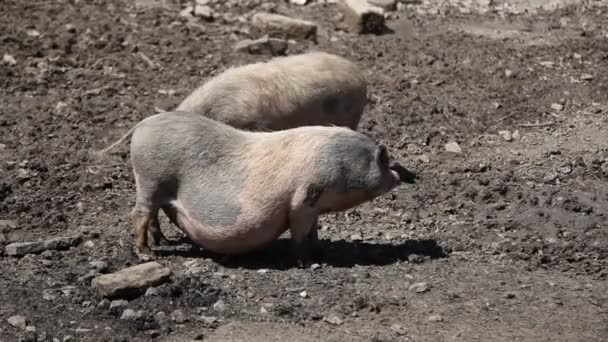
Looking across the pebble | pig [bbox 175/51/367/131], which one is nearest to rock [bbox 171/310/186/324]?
pig [bbox 175/51/367/131]

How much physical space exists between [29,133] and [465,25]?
15.7 ft

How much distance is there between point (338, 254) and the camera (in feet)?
23.7

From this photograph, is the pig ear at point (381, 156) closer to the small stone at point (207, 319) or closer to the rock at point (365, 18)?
the small stone at point (207, 319)

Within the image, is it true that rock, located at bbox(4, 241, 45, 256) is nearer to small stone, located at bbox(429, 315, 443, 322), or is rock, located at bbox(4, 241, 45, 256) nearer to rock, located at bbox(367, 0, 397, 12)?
small stone, located at bbox(429, 315, 443, 322)

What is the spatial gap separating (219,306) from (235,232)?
0.68 meters

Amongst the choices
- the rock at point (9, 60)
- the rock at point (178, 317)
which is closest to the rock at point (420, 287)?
the rock at point (178, 317)

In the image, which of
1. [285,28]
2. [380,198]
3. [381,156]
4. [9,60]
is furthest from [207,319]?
[285,28]

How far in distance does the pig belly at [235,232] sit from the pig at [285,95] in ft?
4.19

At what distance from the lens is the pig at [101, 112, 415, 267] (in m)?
6.80

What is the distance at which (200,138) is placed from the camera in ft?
22.9

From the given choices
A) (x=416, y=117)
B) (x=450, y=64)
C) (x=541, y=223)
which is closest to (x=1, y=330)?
(x=541, y=223)

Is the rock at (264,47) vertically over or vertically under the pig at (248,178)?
under

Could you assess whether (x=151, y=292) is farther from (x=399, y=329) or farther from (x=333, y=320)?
(x=399, y=329)

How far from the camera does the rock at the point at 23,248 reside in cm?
713
